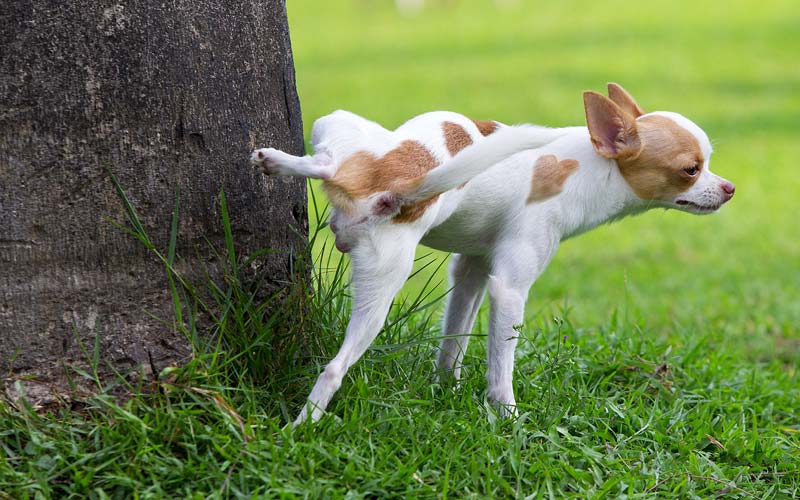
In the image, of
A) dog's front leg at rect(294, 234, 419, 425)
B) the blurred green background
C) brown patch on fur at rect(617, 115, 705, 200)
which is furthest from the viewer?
the blurred green background

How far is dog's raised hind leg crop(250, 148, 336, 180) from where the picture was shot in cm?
308

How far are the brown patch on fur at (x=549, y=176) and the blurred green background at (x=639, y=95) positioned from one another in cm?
94

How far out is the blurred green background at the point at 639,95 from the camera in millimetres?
7125

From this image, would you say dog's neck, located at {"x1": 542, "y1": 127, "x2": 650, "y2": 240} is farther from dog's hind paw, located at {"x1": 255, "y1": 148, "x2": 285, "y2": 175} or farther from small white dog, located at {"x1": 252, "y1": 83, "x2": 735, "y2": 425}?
dog's hind paw, located at {"x1": 255, "y1": 148, "x2": 285, "y2": 175}

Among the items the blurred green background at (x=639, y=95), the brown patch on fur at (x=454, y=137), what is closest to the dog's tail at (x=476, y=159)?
the brown patch on fur at (x=454, y=137)

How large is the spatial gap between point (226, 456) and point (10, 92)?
1.23 metres

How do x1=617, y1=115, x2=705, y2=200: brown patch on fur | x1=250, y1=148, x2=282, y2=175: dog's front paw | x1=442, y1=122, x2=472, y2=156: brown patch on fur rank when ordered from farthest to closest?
x1=617, y1=115, x2=705, y2=200: brown patch on fur < x1=442, y1=122, x2=472, y2=156: brown patch on fur < x1=250, y1=148, x2=282, y2=175: dog's front paw

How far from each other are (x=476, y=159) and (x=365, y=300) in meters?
0.54

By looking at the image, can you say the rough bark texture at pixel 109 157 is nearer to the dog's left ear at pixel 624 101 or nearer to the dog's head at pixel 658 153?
the dog's head at pixel 658 153

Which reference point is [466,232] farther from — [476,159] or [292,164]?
[292,164]

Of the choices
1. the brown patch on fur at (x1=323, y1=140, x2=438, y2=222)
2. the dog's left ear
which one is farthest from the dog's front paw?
the dog's left ear

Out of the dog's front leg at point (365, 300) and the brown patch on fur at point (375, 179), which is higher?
the brown patch on fur at point (375, 179)

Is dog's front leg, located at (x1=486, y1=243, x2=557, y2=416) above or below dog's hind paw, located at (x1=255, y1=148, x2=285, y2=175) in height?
below

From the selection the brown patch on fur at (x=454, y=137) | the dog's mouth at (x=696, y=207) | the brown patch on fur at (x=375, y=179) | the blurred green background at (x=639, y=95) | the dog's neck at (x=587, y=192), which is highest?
the brown patch on fur at (x=454, y=137)
